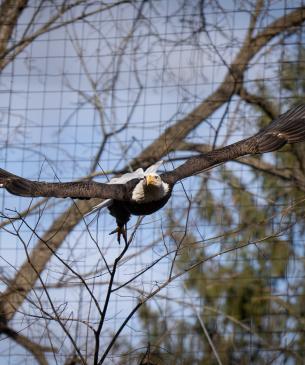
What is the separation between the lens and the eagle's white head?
4688 mm

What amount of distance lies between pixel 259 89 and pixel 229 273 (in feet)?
6.28

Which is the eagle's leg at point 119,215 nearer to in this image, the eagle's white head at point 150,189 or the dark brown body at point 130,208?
the dark brown body at point 130,208

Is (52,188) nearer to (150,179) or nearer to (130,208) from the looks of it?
(150,179)

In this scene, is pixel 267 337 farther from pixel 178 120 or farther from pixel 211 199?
pixel 178 120

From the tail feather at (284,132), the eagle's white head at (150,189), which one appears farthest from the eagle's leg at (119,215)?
A: the tail feather at (284,132)

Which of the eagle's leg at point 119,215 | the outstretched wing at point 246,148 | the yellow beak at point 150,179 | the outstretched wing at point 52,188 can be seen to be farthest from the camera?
the eagle's leg at point 119,215

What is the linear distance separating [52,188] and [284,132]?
1273mm

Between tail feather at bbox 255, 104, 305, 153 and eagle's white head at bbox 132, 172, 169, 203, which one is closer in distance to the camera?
eagle's white head at bbox 132, 172, 169, 203

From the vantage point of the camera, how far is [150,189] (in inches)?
187

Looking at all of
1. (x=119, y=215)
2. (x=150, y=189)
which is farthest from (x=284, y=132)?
(x=119, y=215)

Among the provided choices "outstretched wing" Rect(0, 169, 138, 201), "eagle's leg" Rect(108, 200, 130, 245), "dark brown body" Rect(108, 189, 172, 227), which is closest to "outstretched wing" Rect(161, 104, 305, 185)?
"dark brown body" Rect(108, 189, 172, 227)

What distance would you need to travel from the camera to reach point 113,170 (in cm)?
620

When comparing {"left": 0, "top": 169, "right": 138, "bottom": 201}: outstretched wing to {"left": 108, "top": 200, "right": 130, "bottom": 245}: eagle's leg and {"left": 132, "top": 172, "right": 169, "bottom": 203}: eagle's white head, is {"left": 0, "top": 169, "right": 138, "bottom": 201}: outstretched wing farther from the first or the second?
{"left": 108, "top": 200, "right": 130, "bottom": 245}: eagle's leg

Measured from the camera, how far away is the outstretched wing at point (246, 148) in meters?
4.78
